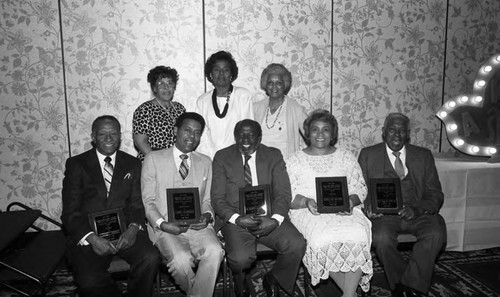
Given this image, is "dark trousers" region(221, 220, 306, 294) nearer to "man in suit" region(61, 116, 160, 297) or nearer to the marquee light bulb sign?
"man in suit" region(61, 116, 160, 297)

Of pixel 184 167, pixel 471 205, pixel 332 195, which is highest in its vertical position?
pixel 184 167

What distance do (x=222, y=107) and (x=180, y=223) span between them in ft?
4.57

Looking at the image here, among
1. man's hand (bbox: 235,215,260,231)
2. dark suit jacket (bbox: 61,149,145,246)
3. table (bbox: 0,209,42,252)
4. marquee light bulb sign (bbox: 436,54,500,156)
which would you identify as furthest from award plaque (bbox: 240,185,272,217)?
marquee light bulb sign (bbox: 436,54,500,156)

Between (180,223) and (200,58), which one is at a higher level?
(200,58)

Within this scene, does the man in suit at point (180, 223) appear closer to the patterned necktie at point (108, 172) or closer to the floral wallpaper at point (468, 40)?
the patterned necktie at point (108, 172)

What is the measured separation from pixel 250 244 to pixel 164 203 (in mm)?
799

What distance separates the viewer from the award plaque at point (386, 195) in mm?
3676

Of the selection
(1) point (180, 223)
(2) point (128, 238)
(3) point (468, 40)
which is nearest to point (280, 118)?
(1) point (180, 223)

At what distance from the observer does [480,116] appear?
5.10 m

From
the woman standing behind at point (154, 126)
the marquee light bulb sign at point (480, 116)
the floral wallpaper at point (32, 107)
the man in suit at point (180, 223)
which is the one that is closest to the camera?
the man in suit at point (180, 223)

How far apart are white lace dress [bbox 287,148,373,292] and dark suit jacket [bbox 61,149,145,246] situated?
138 centimetres

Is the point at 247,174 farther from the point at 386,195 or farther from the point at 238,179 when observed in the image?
the point at 386,195

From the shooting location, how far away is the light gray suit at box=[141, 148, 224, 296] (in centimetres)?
328

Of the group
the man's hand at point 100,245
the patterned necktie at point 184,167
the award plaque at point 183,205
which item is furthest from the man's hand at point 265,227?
the man's hand at point 100,245
